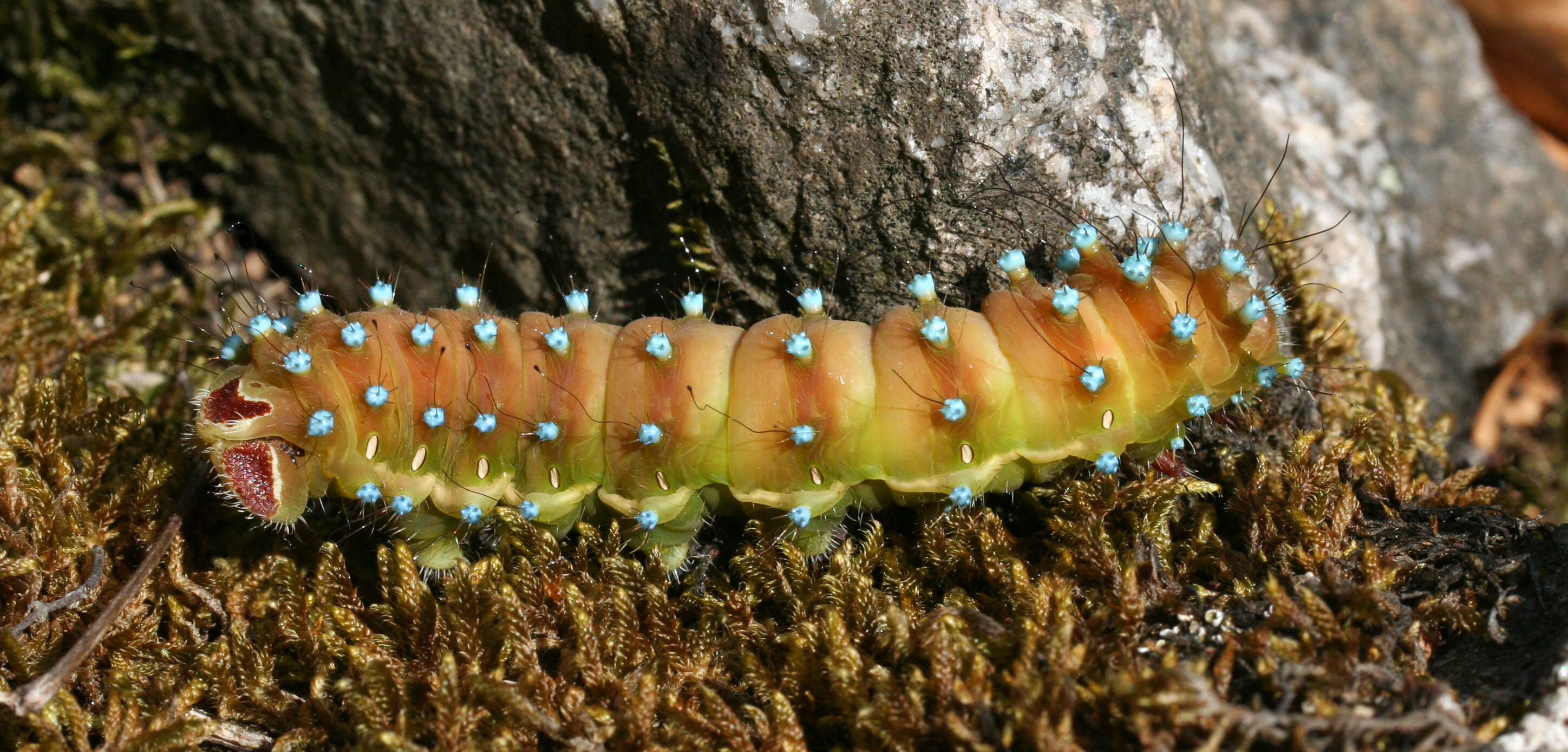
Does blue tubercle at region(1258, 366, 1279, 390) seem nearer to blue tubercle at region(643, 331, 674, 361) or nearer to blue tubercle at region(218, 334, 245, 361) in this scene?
blue tubercle at region(643, 331, 674, 361)

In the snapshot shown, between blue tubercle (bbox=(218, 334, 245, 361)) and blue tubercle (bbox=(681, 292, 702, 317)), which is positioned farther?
blue tubercle (bbox=(681, 292, 702, 317))

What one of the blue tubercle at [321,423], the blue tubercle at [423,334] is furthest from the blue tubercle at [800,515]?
the blue tubercle at [321,423]

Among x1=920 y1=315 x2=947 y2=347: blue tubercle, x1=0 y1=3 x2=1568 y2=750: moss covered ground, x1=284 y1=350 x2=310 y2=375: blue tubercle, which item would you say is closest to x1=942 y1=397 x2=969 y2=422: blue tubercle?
x1=920 y1=315 x2=947 y2=347: blue tubercle

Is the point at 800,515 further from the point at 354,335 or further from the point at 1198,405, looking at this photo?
the point at 354,335

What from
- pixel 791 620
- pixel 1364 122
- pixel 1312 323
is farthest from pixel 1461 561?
pixel 1364 122

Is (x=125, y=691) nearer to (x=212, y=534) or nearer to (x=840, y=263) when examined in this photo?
(x=212, y=534)

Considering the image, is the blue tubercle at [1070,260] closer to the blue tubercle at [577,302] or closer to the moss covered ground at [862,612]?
the moss covered ground at [862,612]

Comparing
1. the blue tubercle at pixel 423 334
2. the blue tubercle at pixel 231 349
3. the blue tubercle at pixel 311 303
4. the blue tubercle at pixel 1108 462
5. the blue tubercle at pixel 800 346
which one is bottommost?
the blue tubercle at pixel 1108 462
